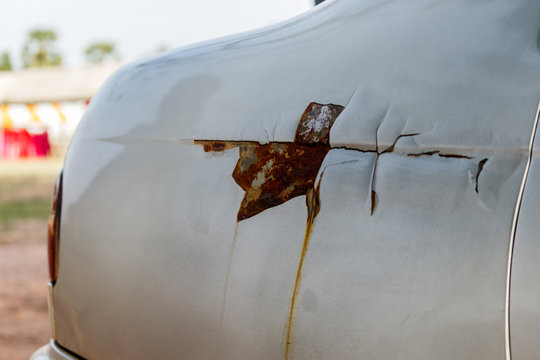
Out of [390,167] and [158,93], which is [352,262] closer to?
[390,167]

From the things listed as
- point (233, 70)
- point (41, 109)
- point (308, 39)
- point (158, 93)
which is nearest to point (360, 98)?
point (308, 39)

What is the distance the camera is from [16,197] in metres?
10.8

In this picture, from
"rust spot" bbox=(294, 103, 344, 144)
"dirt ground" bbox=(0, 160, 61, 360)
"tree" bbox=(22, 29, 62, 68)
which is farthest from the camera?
"tree" bbox=(22, 29, 62, 68)

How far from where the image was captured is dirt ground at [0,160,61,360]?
3773 mm

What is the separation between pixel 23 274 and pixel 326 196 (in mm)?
4780

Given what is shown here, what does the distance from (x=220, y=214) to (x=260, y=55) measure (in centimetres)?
38

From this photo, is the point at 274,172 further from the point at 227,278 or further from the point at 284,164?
the point at 227,278

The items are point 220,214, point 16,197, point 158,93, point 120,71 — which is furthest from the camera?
point 16,197

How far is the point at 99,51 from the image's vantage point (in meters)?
91.7

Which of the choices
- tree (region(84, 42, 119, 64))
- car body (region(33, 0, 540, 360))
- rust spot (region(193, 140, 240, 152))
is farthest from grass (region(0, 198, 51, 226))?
tree (region(84, 42, 119, 64))

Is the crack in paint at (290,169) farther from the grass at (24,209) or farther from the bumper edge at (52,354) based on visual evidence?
the grass at (24,209)

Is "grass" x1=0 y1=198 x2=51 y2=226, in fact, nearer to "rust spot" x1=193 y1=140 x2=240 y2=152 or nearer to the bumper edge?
the bumper edge

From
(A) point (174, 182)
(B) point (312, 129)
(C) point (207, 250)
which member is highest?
(B) point (312, 129)

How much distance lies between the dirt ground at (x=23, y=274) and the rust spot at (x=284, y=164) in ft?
8.98
